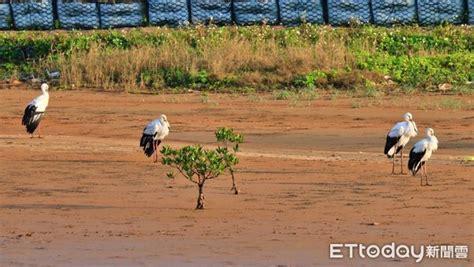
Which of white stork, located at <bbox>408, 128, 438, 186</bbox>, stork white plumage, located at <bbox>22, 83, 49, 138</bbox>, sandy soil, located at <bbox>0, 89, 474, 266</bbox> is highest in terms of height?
stork white plumage, located at <bbox>22, 83, 49, 138</bbox>

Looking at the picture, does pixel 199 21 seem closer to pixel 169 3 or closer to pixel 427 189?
pixel 169 3

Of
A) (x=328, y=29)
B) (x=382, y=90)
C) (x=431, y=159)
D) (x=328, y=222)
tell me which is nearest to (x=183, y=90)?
(x=382, y=90)

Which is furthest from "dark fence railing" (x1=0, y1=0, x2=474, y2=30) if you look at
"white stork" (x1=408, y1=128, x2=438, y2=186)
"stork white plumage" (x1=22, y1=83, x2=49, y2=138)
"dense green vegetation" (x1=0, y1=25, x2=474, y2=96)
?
"white stork" (x1=408, y1=128, x2=438, y2=186)

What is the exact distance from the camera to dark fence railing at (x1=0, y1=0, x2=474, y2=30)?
36031 millimetres

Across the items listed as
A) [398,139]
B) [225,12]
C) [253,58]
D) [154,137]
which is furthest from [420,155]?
[225,12]

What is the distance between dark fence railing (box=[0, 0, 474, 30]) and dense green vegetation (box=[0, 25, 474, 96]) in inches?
60.4

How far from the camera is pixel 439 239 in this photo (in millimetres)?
13125

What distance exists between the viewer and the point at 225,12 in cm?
3641

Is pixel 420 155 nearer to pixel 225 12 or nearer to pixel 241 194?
pixel 241 194

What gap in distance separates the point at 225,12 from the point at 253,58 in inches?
246

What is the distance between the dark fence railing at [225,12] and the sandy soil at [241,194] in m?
9.96

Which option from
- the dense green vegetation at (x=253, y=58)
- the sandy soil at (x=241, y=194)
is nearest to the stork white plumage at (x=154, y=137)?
the sandy soil at (x=241, y=194)

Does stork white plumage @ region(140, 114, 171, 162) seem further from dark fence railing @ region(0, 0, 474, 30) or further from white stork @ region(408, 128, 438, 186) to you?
dark fence railing @ region(0, 0, 474, 30)

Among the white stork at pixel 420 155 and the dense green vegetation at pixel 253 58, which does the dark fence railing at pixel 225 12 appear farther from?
the white stork at pixel 420 155
